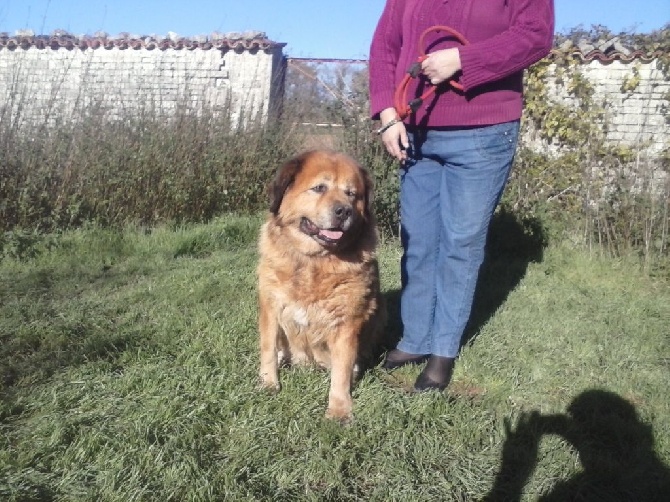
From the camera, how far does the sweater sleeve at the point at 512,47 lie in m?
2.54

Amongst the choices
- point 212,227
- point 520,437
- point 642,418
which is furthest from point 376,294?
point 212,227

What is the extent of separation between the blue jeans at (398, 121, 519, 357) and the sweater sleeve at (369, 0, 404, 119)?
0.30 m

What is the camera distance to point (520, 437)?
2.54m

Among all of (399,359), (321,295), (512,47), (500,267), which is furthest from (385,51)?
(500,267)

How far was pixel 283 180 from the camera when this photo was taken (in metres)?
2.92

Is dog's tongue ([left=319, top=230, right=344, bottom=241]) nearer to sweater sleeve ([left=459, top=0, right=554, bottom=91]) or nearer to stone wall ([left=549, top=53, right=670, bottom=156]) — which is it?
sweater sleeve ([left=459, top=0, right=554, bottom=91])

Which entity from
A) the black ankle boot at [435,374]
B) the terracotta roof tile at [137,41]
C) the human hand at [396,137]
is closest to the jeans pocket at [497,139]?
the human hand at [396,137]

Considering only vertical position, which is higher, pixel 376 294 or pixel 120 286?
pixel 376 294

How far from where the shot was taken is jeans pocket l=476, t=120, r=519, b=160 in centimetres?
275

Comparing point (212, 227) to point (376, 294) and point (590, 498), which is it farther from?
point (590, 498)

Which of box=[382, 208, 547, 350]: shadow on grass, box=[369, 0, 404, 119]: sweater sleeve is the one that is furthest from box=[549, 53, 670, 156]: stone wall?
box=[369, 0, 404, 119]: sweater sleeve

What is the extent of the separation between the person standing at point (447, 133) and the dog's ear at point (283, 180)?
1.54 feet

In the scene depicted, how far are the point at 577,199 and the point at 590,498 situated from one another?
194 inches

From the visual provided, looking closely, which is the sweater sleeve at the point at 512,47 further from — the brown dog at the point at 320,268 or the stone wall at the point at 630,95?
the stone wall at the point at 630,95
